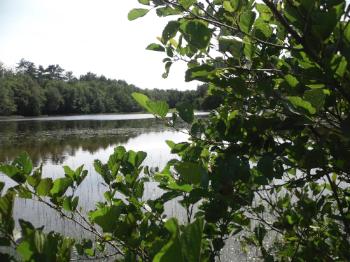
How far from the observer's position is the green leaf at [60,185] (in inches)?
45.3

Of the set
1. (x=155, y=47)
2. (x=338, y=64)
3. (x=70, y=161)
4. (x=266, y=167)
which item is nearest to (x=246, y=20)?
(x=338, y=64)

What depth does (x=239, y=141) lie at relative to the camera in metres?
1.26

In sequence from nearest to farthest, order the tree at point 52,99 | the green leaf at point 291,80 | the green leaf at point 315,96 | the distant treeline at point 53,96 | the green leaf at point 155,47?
the green leaf at point 315,96 → the green leaf at point 291,80 → the green leaf at point 155,47 → the distant treeline at point 53,96 → the tree at point 52,99

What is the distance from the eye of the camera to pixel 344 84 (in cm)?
92

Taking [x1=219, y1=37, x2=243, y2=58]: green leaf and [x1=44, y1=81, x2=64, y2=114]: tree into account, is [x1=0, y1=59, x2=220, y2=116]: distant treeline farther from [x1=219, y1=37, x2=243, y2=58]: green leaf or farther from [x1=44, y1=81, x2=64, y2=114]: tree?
[x1=219, y1=37, x2=243, y2=58]: green leaf

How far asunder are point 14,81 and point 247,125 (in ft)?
267

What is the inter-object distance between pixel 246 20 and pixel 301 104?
13.4 inches

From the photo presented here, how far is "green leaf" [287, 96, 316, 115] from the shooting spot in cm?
79

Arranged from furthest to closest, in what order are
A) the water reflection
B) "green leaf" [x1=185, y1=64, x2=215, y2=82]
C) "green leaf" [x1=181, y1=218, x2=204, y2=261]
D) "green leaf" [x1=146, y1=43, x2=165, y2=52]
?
the water reflection → "green leaf" [x1=146, y1=43, x2=165, y2=52] → "green leaf" [x1=185, y1=64, x2=215, y2=82] → "green leaf" [x1=181, y1=218, x2=204, y2=261]

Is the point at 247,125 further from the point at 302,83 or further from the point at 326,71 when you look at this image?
the point at 326,71

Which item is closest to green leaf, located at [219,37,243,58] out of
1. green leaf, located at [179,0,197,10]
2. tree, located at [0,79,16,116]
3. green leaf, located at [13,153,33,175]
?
green leaf, located at [179,0,197,10]

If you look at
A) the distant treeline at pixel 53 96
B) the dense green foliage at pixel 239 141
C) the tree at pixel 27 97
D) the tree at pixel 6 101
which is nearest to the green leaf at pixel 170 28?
the dense green foliage at pixel 239 141

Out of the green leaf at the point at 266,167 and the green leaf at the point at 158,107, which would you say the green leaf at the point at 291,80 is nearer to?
the green leaf at the point at 266,167

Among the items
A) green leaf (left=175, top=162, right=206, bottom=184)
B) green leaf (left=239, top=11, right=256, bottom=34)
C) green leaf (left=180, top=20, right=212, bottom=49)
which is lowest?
green leaf (left=175, top=162, right=206, bottom=184)
